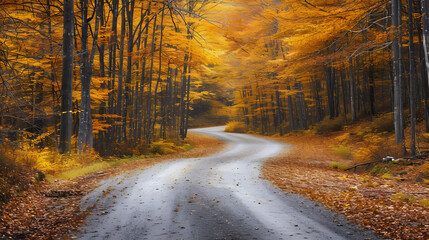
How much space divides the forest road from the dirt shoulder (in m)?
0.41

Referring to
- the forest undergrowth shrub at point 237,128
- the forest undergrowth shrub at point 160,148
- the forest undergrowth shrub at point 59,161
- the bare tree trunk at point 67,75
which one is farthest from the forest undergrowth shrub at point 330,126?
the bare tree trunk at point 67,75

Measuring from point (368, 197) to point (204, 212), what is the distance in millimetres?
3948

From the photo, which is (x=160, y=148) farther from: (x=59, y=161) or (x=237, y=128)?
(x=237, y=128)

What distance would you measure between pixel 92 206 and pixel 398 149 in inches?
438

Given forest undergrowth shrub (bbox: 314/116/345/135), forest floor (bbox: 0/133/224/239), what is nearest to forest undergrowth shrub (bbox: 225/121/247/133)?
forest undergrowth shrub (bbox: 314/116/345/135)

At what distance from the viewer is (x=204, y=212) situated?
5.88 m

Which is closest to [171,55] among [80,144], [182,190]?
[80,144]

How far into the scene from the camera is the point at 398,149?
463 inches

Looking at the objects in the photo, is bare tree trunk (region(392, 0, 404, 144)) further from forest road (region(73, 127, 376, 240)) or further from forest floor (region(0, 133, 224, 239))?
forest floor (region(0, 133, 224, 239))

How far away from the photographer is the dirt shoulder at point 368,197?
5.03m

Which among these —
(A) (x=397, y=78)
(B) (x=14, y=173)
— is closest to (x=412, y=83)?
(A) (x=397, y=78)

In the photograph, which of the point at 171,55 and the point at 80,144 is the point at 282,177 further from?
the point at 171,55

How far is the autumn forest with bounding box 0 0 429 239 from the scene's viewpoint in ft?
31.6

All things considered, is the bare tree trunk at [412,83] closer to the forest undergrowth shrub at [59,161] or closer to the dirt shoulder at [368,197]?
the dirt shoulder at [368,197]
